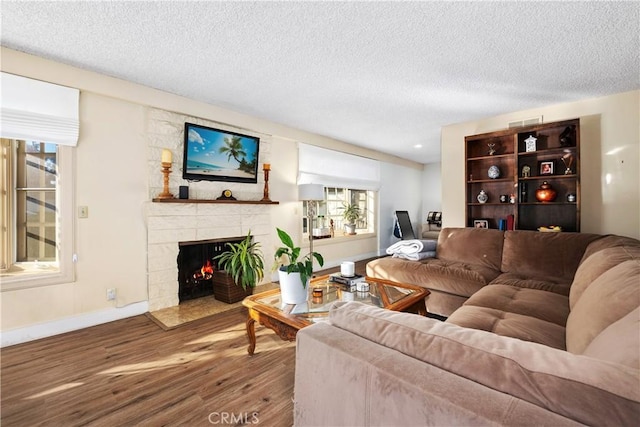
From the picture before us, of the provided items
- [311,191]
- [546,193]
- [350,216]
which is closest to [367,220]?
[350,216]

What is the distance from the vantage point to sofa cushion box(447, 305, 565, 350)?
4.42 feet

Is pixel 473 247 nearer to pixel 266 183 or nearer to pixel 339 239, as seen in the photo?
pixel 339 239

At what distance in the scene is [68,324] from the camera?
97.1 inches

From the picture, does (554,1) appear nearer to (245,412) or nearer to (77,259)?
(245,412)

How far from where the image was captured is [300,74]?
8.55 feet

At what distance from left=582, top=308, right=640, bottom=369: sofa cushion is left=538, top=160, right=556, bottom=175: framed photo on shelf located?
129 inches

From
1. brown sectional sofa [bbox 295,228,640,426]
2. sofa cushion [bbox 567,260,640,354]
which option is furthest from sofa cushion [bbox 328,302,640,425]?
sofa cushion [bbox 567,260,640,354]

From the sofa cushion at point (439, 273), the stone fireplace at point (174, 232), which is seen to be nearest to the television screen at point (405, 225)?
the sofa cushion at point (439, 273)

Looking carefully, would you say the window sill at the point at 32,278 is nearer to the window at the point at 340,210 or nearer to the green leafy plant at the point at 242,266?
the green leafy plant at the point at 242,266

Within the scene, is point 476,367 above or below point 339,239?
above

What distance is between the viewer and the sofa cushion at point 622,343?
603 millimetres

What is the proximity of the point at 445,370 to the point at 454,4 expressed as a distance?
1.98 metres

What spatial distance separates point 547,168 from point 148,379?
4.48 m

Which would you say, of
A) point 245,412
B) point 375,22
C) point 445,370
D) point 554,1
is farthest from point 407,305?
point 554,1
